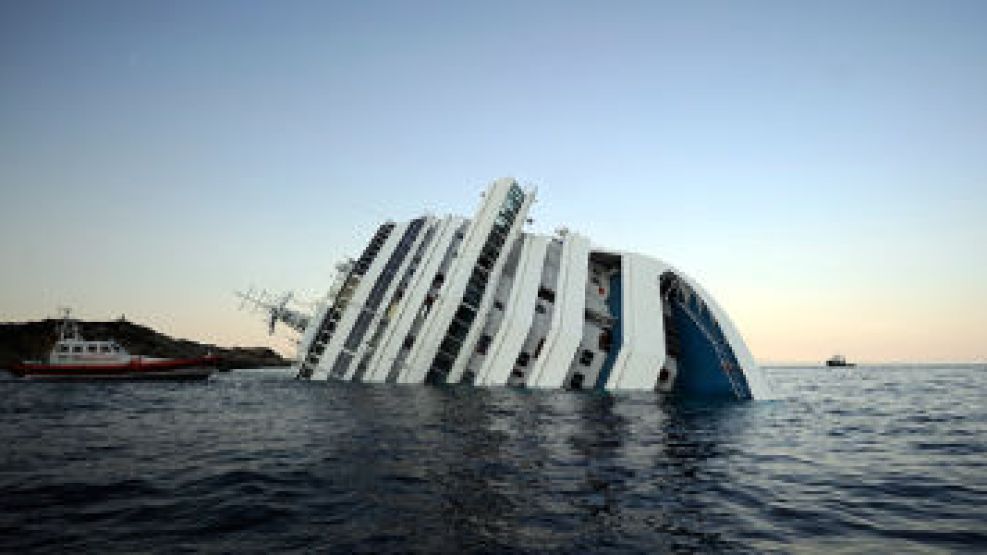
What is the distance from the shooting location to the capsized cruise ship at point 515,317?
1085 inches

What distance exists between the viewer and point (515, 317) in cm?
2756

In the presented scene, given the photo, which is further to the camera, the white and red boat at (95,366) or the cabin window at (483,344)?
the white and red boat at (95,366)

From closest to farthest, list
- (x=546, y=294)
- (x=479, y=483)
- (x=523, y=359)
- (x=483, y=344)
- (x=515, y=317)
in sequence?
1. (x=479, y=483)
2. (x=515, y=317)
3. (x=523, y=359)
4. (x=483, y=344)
5. (x=546, y=294)

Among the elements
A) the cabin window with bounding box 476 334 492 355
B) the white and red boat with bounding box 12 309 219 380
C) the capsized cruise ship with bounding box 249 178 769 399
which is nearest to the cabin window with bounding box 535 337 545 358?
the capsized cruise ship with bounding box 249 178 769 399

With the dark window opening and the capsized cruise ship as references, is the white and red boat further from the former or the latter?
the dark window opening

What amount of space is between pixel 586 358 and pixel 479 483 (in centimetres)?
2169

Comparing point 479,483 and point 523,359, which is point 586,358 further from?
point 479,483

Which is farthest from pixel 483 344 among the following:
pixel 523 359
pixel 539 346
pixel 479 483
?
pixel 479 483

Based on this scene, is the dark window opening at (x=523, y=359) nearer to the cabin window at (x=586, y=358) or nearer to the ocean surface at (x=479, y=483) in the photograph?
the cabin window at (x=586, y=358)

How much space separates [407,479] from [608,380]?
20.1 m

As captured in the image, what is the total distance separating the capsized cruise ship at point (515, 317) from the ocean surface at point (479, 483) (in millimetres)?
9070

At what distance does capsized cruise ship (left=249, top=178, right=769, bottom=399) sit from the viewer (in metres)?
27.6

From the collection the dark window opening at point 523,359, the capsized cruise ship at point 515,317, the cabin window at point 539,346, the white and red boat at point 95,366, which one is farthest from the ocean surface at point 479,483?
the white and red boat at point 95,366

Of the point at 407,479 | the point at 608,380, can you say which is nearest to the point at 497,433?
the point at 407,479
